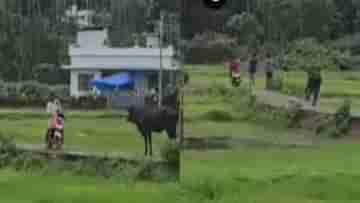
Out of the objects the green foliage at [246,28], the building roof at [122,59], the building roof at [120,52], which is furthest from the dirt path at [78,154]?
the green foliage at [246,28]

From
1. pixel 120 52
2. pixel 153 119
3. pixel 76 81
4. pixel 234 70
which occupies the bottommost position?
pixel 153 119

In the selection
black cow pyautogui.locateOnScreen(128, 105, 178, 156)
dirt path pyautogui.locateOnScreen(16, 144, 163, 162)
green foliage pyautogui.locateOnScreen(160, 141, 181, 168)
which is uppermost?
black cow pyautogui.locateOnScreen(128, 105, 178, 156)

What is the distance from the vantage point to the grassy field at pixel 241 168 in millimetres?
6828

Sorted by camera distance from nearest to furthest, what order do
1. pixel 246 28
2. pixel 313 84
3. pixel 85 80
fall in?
pixel 246 28, pixel 313 84, pixel 85 80

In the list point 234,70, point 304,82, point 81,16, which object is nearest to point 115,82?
point 81,16

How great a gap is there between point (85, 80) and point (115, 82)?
0.45 m

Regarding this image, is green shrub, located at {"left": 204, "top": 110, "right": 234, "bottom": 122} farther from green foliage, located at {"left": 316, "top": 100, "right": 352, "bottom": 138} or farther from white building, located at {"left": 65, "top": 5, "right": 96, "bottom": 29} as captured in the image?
white building, located at {"left": 65, "top": 5, "right": 96, "bottom": 29}

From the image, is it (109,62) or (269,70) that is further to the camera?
(109,62)

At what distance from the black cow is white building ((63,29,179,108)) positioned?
0.80ft

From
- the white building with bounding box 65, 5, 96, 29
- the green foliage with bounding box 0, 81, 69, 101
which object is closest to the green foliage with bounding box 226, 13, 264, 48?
the white building with bounding box 65, 5, 96, 29

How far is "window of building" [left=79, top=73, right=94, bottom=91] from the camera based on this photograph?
8.12m

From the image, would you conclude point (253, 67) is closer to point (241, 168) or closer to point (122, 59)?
point (241, 168)

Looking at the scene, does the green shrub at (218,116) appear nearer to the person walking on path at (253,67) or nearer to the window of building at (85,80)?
the person walking on path at (253,67)

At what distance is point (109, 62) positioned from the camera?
8.04 metres
